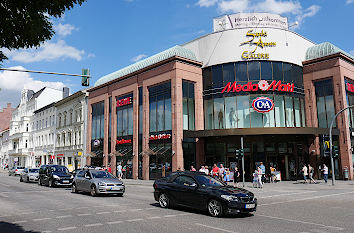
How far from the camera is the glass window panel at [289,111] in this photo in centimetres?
3050

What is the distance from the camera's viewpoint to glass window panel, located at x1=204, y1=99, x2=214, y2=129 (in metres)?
31.6

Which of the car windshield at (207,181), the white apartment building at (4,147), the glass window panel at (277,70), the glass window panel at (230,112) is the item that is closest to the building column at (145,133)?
the glass window panel at (230,112)

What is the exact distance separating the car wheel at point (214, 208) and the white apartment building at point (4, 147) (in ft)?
246

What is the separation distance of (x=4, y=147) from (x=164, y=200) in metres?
79.6

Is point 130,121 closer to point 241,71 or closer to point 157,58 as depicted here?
point 157,58

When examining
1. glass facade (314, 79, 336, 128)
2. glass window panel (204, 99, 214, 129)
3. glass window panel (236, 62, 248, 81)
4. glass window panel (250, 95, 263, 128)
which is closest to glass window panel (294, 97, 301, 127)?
glass facade (314, 79, 336, 128)

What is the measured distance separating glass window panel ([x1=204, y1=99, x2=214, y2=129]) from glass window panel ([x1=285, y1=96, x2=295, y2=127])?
7.24 metres

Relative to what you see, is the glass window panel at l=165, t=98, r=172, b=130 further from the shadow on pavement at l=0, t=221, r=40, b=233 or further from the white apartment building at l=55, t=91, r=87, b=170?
the shadow on pavement at l=0, t=221, r=40, b=233

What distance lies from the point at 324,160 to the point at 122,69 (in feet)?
87.0

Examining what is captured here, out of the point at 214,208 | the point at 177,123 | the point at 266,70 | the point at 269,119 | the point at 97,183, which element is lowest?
the point at 214,208

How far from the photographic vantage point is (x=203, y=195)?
10633 mm

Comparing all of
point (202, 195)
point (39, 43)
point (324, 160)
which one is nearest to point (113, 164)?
point (324, 160)

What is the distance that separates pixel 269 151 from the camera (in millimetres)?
29109

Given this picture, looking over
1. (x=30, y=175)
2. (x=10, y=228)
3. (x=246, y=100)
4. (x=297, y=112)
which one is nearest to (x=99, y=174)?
(x=10, y=228)
